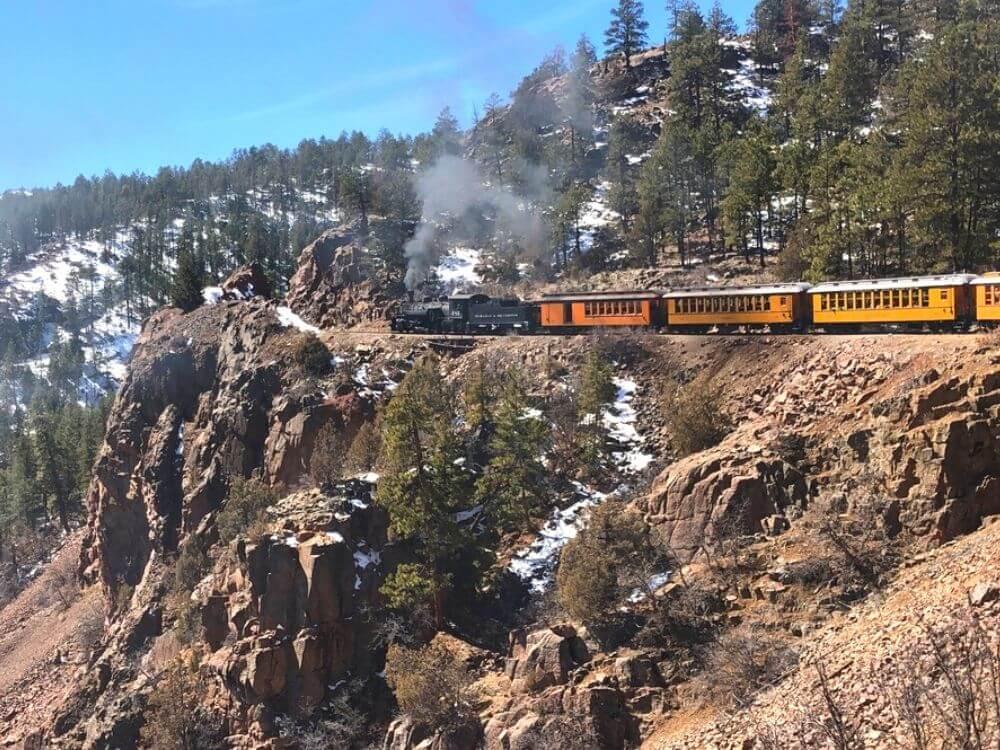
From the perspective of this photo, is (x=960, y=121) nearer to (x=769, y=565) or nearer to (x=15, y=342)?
(x=769, y=565)

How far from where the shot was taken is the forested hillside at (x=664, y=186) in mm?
37094

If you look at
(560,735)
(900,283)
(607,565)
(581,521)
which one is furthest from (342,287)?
(560,735)

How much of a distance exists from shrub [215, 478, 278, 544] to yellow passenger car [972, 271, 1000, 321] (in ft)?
88.3

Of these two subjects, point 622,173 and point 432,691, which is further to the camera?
point 622,173

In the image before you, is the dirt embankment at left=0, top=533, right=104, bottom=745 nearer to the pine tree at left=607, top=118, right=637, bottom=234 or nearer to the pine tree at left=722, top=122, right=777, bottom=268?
the pine tree at left=722, top=122, right=777, bottom=268

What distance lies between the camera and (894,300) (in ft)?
97.6

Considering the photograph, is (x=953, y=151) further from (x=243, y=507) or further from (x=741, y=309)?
(x=243, y=507)

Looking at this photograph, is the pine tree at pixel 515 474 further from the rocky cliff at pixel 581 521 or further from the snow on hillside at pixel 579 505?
the rocky cliff at pixel 581 521

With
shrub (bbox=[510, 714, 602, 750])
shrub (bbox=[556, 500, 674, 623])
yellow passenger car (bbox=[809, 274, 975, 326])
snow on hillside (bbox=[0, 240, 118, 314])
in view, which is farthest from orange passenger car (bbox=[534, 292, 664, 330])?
snow on hillside (bbox=[0, 240, 118, 314])

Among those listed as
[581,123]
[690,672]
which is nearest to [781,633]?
[690,672]

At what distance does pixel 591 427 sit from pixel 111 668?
2254cm

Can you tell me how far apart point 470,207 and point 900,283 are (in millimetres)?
50920

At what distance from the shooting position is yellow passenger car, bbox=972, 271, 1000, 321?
2700 cm

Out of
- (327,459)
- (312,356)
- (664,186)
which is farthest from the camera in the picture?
(664,186)
